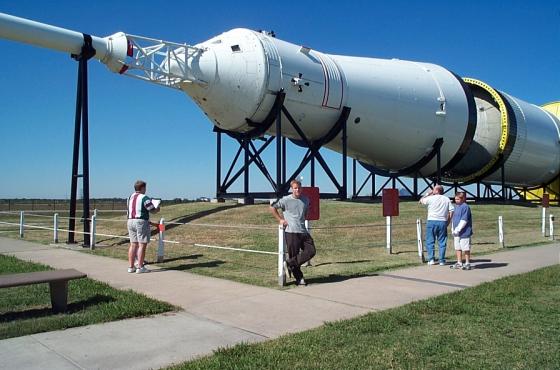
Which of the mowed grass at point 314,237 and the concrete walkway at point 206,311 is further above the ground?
the mowed grass at point 314,237

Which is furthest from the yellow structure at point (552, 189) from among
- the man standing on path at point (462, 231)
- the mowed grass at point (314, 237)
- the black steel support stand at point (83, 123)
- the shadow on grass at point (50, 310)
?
the shadow on grass at point (50, 310)

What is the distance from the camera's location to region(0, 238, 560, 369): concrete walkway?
175 inches

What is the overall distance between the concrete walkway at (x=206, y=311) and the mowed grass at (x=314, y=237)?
843 millimetres

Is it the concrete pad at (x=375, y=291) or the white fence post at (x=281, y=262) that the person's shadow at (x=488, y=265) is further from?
the white fence post at (x=281, y=262)

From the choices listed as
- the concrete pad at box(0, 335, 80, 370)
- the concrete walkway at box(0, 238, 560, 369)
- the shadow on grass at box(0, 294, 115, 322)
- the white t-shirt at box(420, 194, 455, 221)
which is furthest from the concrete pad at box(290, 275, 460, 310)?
the concrete pad at box(0, 335, 80, 370)

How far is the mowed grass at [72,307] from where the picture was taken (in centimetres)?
534

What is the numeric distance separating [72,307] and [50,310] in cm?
26

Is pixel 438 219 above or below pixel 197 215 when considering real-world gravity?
above

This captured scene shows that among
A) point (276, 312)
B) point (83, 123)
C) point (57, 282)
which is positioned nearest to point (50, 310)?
point (57, 282)

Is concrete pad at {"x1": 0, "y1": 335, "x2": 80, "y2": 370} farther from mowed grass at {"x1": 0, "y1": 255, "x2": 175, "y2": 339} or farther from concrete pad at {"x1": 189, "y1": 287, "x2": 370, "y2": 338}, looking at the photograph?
concrete pad at {"x1": 189, "y1": 287, "x2": 370, "y2": 338}

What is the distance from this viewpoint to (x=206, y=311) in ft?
20.0

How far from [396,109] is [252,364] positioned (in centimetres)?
1616

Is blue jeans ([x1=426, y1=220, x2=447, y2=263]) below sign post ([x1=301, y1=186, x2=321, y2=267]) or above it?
below

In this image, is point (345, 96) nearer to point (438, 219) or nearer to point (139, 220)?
point (438, 219)
